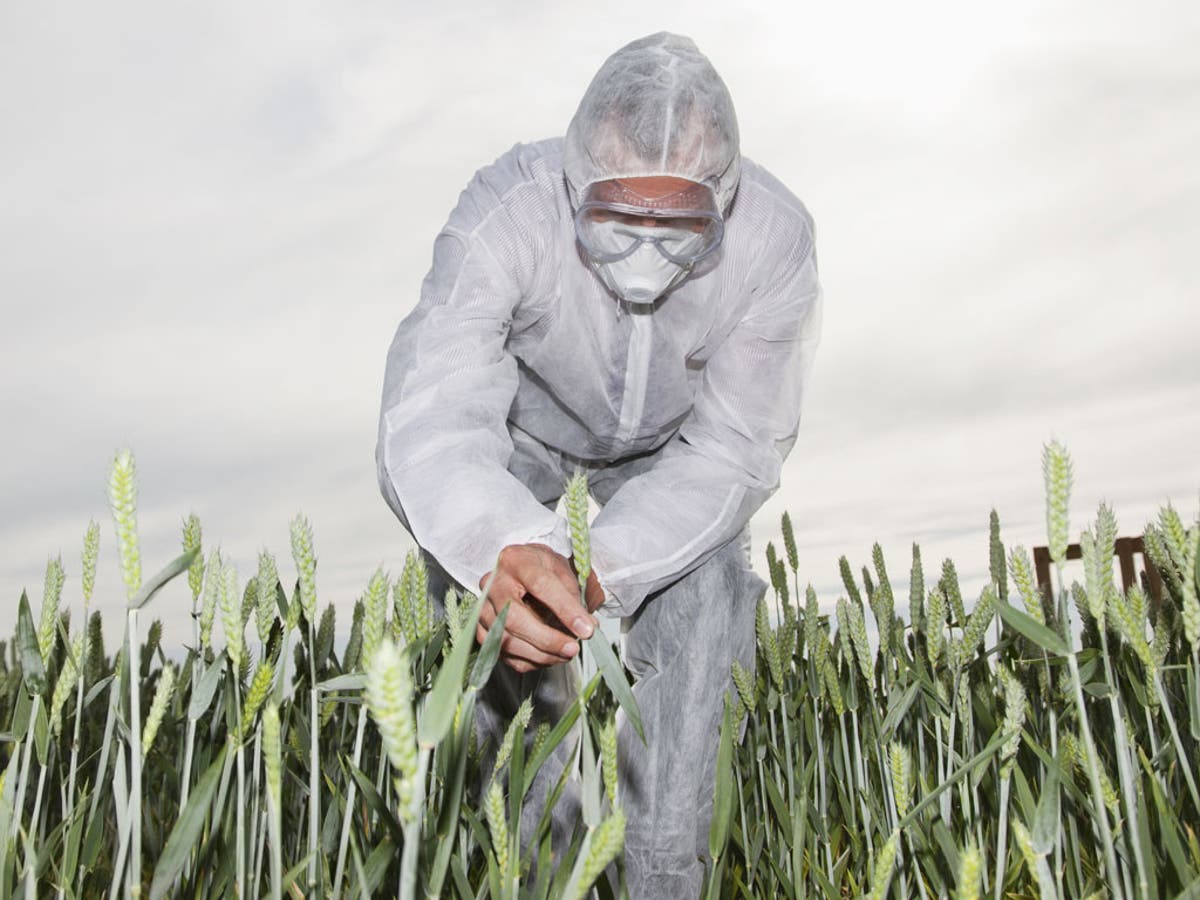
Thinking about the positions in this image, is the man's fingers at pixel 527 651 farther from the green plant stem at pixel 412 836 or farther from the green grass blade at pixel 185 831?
the green plant stem at pixel 412 836

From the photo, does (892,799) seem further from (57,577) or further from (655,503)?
(57,577)

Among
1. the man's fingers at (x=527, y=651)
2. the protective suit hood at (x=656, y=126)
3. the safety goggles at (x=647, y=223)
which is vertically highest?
the protective suit hood at (x=656, y=126)

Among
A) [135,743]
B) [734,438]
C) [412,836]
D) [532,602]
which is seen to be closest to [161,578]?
[135,743]

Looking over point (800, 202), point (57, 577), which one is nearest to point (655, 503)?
point (800, 202)

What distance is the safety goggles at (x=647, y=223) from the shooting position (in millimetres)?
1759

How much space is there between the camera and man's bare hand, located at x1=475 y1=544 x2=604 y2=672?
1.31 m

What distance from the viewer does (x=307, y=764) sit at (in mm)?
1703

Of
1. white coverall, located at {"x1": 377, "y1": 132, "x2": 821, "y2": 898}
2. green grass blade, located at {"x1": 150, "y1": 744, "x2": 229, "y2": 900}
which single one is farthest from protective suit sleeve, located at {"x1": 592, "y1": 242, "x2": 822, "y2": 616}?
green grass blade, located at {"x1": 150, "y1": 744, "x2": 229, "y2": 900}

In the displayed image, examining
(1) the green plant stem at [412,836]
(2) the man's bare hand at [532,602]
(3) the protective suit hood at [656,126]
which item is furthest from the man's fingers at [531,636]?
(3) the protective suit hood at [656,126]

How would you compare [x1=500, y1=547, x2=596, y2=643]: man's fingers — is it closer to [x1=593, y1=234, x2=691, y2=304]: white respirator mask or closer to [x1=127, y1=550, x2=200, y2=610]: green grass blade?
[x1=127, y1=550, x2=200, y2=610]: green grass blade

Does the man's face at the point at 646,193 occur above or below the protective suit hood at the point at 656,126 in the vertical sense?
below

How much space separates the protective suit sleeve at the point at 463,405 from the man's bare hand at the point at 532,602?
0.21 ft

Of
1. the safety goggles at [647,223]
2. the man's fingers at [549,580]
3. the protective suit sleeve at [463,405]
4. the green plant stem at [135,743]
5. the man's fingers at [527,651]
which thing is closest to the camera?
the green plant stem at [135,743]

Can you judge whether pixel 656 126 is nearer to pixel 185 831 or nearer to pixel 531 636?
pixel 531 636
